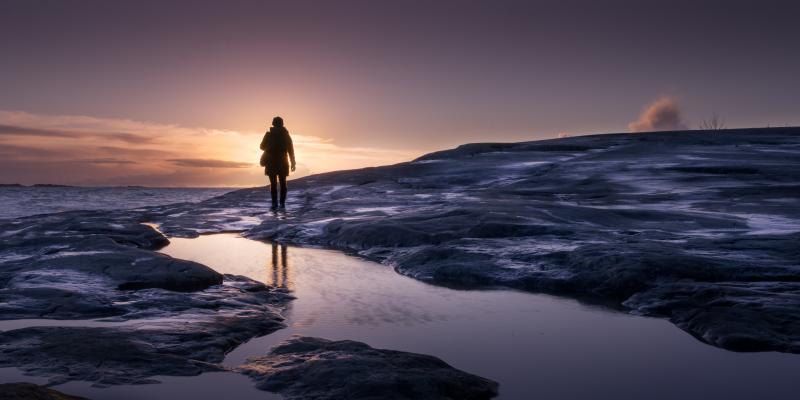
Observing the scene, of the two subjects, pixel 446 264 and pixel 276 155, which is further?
pixel 276 155

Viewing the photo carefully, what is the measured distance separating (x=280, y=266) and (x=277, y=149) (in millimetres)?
8016

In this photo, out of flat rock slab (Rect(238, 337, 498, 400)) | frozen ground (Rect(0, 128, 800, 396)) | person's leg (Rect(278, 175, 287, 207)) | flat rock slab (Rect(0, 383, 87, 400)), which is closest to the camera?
flat rock slab (Rect(0, 383, 87, 400))

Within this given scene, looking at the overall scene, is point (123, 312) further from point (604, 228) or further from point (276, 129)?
point (276, 129)

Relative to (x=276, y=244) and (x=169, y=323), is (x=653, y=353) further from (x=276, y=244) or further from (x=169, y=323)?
(x=276, y=244)

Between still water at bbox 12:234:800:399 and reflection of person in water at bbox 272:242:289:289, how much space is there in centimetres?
Answer: 5

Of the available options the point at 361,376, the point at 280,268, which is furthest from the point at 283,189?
the point at 361,376

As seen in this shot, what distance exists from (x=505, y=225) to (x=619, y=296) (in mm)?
2839

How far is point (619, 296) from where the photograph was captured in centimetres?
465

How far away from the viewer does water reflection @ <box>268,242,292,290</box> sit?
17.2 feet

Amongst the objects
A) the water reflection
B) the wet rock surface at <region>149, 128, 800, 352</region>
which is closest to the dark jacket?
the wet rock surface at <region>149, 128, 800, 352</region>

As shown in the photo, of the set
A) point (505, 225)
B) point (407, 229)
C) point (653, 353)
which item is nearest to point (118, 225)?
point (407, 229)

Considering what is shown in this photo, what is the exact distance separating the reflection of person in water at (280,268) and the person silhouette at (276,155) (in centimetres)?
604

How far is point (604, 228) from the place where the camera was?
757 centimetres

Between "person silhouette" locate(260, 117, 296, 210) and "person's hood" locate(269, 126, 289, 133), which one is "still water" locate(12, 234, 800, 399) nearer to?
"person silhouette" locate(260, 117, 296, 210)
